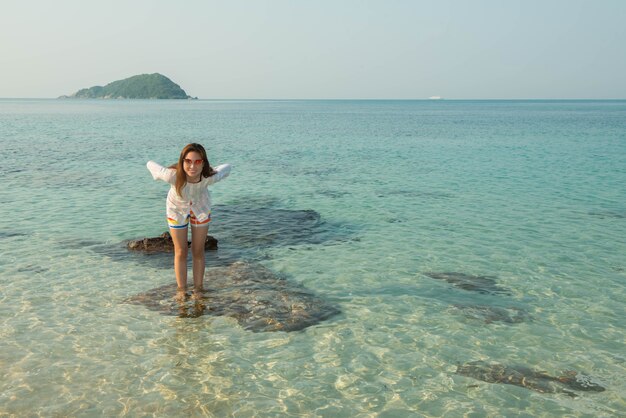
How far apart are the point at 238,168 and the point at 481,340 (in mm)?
23890

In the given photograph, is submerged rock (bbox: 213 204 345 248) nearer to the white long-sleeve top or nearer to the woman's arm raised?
the white long-sleeve top

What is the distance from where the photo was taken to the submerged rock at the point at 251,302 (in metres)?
9.09

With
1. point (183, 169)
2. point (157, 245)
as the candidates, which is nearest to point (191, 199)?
point (183, 169)

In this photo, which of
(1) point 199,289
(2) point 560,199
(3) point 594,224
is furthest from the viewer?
(2) point 560,199

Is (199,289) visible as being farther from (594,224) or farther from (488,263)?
(594,224)

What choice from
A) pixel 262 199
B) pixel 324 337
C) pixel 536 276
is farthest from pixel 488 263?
pixel 262 199

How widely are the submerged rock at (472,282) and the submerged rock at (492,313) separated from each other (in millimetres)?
947

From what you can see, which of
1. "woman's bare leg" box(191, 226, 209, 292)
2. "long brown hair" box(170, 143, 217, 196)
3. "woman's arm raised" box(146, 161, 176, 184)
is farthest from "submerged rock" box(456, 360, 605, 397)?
"woman's arm raised" box(146, 161, 176, 184)

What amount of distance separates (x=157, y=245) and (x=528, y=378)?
8.99m

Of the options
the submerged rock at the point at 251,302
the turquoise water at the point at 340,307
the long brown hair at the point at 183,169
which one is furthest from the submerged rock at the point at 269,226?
the long brown hair at the point at 183,169

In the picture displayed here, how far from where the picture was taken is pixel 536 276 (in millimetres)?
11711

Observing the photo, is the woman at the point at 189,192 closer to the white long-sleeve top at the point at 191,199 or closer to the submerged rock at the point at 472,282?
the white long-sleeve top at the point at 191,199

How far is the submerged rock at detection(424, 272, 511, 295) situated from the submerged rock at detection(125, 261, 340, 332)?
2.95 m

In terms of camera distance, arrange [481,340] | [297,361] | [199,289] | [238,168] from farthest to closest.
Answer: [238,168], [199,289], [481,340], [297,361]
